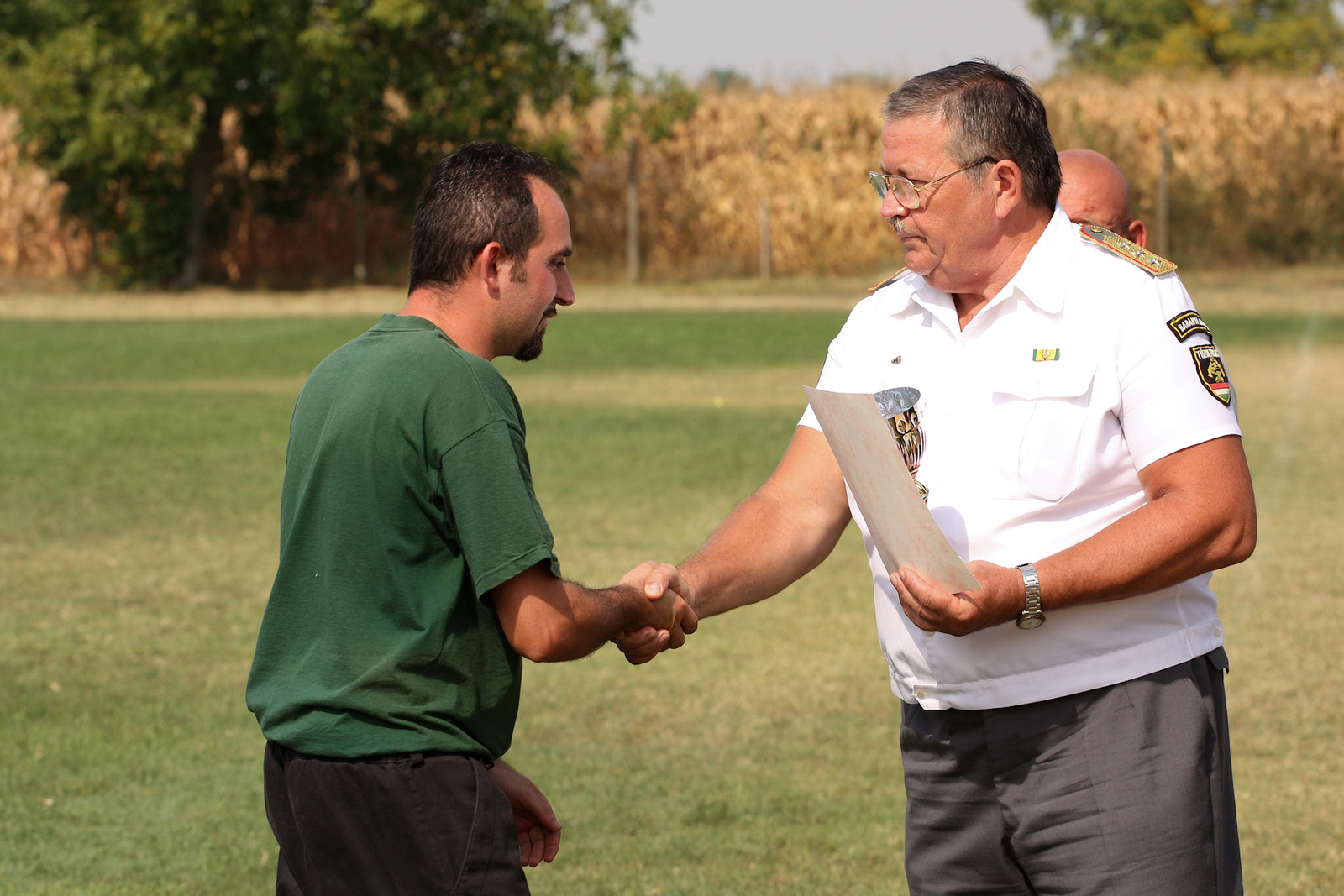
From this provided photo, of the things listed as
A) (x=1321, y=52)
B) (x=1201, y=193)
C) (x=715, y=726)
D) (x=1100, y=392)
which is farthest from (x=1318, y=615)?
(x=1321, y=52)

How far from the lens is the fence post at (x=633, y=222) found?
99.0 feet

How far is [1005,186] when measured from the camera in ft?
9.59

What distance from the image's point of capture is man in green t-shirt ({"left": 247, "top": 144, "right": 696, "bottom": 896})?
2547mm

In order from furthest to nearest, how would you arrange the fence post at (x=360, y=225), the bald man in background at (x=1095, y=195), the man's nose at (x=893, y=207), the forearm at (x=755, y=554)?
the fence post at (x=360, y=225) < the bald man in background at (x=1095, y=195) < the forearm at (x=755, y=554) < the man's nose at (x=893, y=207)

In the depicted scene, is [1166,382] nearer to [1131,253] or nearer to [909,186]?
[1131,253]

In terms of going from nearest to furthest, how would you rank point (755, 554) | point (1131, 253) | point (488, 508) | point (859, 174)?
point (488, 508), point (1131, 253), point (755, 554), point (859, 174)

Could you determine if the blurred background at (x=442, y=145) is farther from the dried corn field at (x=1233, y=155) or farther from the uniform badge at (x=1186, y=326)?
the uniform badge at (x=1186, y=326)

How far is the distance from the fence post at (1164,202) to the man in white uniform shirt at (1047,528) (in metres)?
27.6

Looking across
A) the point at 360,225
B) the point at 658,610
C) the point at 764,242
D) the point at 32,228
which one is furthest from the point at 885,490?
the point at 32,228

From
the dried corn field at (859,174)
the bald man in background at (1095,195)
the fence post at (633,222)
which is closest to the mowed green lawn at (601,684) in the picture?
the bald man in background at (1095,195)

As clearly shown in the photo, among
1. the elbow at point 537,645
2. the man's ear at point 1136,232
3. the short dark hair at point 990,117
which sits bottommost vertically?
the elbow at point 537,645

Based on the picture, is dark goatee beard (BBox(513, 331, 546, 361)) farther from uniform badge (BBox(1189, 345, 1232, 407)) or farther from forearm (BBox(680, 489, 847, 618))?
uniform badge (BBox(1189, 345, 1232, 407))

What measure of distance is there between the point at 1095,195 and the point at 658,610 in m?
2.19

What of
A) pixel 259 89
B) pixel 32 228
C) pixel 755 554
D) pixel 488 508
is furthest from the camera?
pixel 32 228
